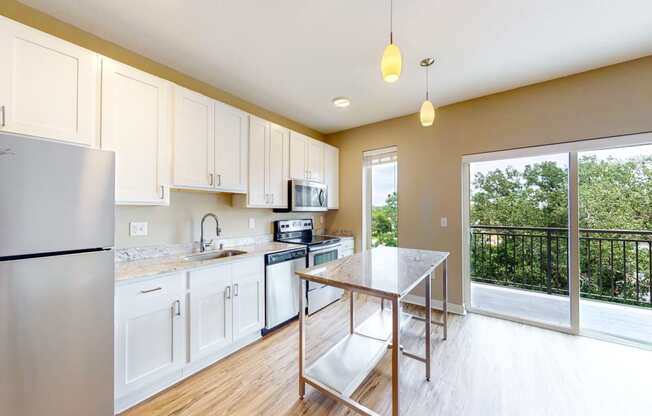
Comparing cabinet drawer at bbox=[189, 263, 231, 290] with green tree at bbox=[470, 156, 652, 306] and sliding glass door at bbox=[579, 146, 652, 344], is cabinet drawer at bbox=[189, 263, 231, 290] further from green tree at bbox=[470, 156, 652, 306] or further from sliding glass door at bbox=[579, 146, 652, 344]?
sliding glass door at bbox=[579, 146, 652, 344]

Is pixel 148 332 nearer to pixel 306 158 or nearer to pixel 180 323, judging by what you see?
pixel 180 323

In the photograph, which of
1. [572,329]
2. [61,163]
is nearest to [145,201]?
[61,163]

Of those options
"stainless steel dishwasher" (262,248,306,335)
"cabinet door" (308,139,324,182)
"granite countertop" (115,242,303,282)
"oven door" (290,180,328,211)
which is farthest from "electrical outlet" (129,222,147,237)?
"cabinet door" (308,139,324,182)

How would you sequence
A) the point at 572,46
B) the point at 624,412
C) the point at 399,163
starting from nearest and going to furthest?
1. the point at 624,412
2. the point at 572,46
3. the point at 399,163

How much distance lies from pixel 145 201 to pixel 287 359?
179cm

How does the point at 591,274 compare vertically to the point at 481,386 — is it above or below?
above

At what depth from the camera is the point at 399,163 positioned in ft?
12.1

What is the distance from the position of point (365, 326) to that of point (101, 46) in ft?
10.9

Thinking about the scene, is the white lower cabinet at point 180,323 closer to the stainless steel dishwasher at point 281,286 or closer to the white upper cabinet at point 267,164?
the stainless steel dishwasher at point 281,286

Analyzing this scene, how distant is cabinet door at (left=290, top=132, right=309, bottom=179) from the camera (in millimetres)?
3389

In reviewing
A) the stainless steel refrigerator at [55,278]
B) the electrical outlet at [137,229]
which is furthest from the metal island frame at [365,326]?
the electrical outlet at [137,229]

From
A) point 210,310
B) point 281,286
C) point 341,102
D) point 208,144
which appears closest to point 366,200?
point 341,102

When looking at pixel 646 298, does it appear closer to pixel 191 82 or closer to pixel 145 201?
pixel 145 201

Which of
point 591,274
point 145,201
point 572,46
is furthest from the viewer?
point 591,274
